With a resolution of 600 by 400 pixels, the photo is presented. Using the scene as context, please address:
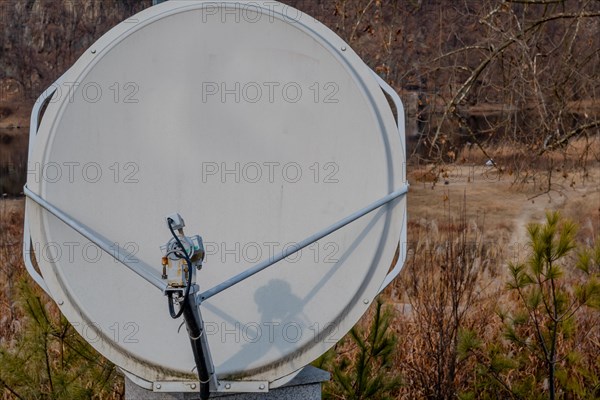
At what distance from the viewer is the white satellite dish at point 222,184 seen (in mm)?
2064

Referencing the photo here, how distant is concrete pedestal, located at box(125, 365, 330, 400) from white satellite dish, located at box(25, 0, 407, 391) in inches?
3.4

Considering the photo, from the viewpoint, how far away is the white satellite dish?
2.06 metres

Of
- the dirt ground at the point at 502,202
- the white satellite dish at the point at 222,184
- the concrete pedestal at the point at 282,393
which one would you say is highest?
the white satellite dish at the point at 222,184

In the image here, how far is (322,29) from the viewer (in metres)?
2.19

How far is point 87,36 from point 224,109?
38.3 metres

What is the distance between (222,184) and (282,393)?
56 cm

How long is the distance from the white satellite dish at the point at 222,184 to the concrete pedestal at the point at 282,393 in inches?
3.4

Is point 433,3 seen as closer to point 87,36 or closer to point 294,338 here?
point 294,338

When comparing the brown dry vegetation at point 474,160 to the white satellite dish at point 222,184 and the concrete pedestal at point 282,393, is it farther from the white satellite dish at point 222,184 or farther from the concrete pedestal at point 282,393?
the white satellite dish at point 222,184

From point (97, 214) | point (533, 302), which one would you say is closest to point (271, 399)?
point (97, 214)

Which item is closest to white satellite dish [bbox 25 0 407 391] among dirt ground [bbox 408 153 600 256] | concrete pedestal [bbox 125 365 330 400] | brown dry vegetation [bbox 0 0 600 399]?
concrete pedestal [bbox 125 365 330 400]

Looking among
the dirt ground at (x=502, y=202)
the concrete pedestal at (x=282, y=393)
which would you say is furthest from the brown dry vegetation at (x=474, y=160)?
the concrete pedestal at (x=282, y=393)

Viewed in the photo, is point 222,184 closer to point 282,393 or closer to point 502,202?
point 282,393

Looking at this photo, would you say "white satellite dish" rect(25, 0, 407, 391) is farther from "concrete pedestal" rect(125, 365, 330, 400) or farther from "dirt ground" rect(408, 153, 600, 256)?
"dirt ground" rect(408, 153, 600, 256)
